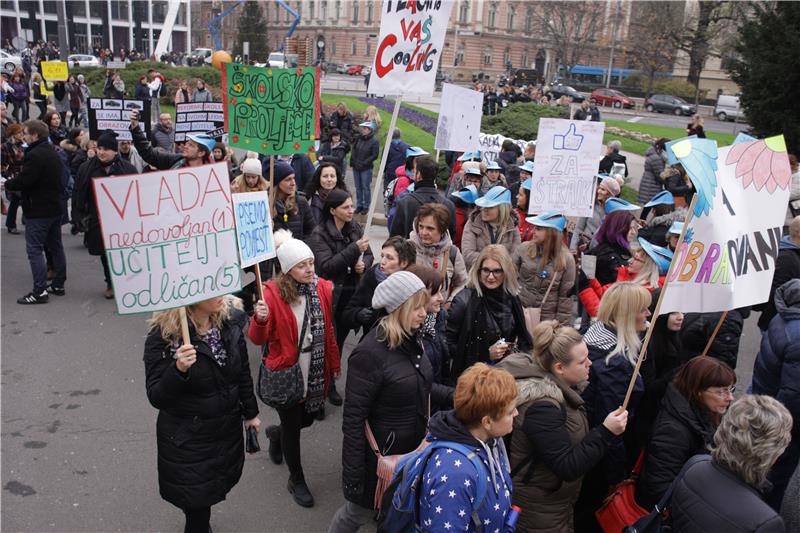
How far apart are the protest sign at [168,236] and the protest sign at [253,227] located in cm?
98

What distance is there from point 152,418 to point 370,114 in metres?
9.36

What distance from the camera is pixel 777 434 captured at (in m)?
2.73

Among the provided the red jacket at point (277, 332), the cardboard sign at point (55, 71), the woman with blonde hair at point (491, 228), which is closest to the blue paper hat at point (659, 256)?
the woman with blonde hair at point (491, 228)

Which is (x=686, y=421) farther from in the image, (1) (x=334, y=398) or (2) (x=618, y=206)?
(2) (x=618, y=206)

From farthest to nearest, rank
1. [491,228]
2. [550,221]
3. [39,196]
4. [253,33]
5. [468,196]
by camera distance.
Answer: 1. [253,33]
2. [39,196]
3. [468,196]
4. [491,228]
5. [550,221]

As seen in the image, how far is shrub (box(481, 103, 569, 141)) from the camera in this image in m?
20.0

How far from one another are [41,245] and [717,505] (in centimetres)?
751

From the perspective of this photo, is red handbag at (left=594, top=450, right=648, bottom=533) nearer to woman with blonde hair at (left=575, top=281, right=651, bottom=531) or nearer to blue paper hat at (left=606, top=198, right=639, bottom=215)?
woman with blonde hair at (left=575, top=281, right=651, bottom=531)

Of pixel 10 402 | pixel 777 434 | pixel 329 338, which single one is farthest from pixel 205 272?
pixel 10 402

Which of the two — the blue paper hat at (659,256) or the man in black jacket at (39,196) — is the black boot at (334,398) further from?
the man in black jacket at (39,196)

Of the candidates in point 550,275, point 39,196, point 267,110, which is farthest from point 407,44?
point 39,196

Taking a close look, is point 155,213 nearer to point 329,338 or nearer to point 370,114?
point 329,338

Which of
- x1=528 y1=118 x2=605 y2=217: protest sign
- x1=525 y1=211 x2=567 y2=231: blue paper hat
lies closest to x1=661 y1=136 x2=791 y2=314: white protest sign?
x1=525 y1=211 x2=567 y2=231: blue paper hat

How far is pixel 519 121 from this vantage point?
21.1 meters
